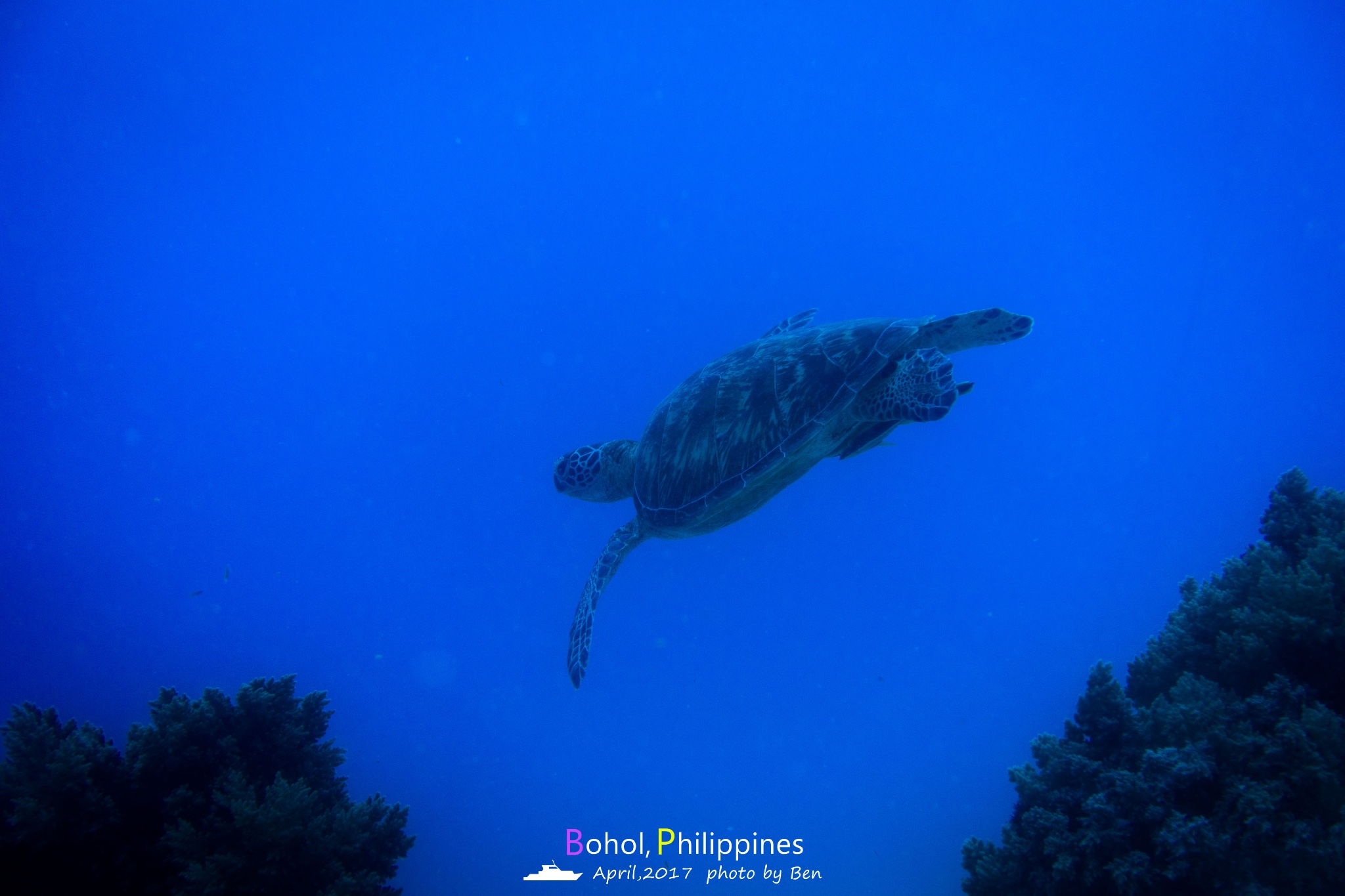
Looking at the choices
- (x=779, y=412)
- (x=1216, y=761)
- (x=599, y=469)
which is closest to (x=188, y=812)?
(x=599, y=469)

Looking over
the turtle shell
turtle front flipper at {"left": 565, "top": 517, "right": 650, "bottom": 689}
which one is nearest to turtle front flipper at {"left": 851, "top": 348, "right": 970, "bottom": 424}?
the turtle shell

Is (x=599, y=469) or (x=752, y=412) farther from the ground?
(x=599, y=469)

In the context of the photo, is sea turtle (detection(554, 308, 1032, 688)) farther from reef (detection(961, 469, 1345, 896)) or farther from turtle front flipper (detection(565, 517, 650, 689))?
reef (detection(961, 469, 1345, 896))

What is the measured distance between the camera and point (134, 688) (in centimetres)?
1521

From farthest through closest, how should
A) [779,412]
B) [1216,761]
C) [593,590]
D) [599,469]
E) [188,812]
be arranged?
[599,469] < [593,590] < [779,412] < [188,812] < [1216,761]

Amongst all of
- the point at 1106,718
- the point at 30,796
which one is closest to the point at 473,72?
the point at 30,796

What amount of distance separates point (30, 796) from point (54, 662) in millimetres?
19260

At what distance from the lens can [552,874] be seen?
31.8ft

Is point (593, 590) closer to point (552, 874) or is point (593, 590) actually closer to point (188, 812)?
point (188, 812)

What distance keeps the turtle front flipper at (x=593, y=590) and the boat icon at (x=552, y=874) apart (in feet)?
23.1

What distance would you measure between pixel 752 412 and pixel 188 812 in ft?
19.2

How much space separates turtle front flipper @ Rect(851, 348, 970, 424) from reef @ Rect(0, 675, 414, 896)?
18.9 ft

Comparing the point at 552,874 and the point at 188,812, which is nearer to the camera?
the point at 188,812

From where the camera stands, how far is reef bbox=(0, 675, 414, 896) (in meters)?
3.56
